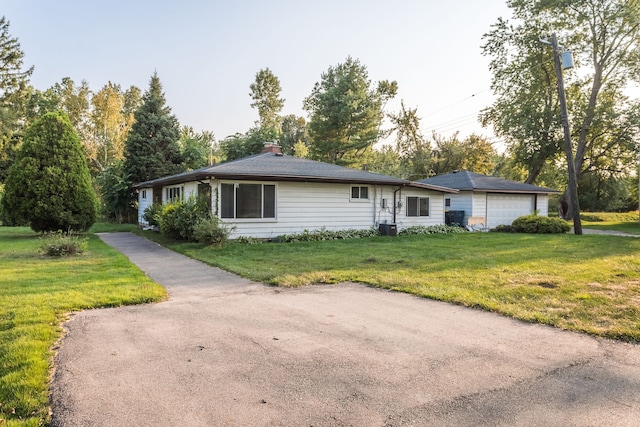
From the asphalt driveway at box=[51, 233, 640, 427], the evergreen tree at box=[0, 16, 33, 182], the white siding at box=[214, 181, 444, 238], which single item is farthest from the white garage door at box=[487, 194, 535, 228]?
the evergreen tree at box=[0, 16, 33, 182]

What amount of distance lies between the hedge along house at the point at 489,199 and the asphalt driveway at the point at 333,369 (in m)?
16.0

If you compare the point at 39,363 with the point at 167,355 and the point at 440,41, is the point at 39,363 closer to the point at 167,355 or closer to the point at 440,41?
the point at 167,355

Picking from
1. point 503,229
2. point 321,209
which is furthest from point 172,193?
point 503,229

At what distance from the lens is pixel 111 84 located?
33812 millimetres

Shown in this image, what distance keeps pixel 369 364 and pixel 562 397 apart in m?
1.42

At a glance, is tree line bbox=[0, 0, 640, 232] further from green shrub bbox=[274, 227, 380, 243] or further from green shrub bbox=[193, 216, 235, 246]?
green shrub bbox=[193, 216, 235, 246]

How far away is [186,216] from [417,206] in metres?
9.74

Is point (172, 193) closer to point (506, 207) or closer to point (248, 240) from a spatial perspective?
point (248, 240)

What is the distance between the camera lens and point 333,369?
342 cm

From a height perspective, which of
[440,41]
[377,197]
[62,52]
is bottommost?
[377,197]

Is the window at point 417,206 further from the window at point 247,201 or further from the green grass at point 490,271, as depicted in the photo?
the window at point 247,201

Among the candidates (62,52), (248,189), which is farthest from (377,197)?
(62,52)

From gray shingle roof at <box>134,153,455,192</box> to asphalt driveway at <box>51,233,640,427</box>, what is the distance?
316 inches

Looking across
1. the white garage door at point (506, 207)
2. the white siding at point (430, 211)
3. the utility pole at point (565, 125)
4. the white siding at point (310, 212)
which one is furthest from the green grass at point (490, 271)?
the white garage door at point (506, 207)
